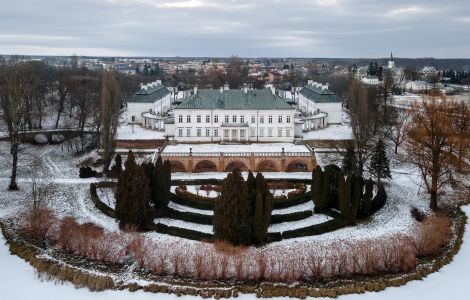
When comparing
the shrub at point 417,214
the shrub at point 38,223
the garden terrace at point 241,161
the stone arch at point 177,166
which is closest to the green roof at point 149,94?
the garden terrace at point 241,161

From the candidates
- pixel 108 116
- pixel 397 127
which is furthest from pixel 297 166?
pixel 108 116

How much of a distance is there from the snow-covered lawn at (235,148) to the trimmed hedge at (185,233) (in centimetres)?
1526

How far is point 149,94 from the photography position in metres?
64.1

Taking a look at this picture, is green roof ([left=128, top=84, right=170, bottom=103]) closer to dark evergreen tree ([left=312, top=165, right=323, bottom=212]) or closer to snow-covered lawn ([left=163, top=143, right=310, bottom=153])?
snow-covered lawn ([left=163, top=143, right=310, bottom=153])

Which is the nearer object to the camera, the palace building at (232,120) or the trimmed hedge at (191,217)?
the trimmed hedge at (191,217)

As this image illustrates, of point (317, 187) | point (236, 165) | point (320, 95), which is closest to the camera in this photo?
point (317, 187)

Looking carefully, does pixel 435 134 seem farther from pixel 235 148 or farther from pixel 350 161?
pixel 235 148

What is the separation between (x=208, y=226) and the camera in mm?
30359

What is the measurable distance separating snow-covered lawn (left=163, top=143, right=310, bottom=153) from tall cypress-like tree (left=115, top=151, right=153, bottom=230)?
544 inches

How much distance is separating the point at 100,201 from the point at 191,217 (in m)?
7.47

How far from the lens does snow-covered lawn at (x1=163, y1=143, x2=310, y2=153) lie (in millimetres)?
44025

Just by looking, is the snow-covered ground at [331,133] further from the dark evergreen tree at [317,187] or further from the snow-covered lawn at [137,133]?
the dark evergreen tree at [317,187]

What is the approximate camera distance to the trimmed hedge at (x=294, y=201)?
33.2 metres

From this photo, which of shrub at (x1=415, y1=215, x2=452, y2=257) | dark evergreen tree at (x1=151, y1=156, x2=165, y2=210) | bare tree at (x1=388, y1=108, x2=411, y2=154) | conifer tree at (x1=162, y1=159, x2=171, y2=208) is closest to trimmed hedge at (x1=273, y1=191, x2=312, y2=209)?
conifer tree at (x1=162, y1=159, x2=171, y2=208)
